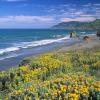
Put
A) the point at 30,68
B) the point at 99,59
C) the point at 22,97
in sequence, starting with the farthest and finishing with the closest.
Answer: the point at 99,59 < the point at 30,68 < the point at 22,97

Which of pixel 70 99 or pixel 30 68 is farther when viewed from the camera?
pixel 30 68

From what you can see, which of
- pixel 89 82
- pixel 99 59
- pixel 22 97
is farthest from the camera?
pixel 99 59

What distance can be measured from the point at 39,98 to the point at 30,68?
5.70 meters

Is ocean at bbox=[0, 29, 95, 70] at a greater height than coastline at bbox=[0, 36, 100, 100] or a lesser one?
lesser

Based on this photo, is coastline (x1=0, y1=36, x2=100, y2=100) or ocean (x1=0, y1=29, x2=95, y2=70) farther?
ocean (x1=0, y1=29, x2=95, y2=70)

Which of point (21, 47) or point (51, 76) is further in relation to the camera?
point (21, 47)

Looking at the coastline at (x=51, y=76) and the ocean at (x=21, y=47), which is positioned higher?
the coastline at (x=51, y=76)

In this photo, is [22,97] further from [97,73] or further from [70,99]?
[97,73]

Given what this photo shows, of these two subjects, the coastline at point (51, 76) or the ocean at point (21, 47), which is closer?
the coastline at point (51, 76)

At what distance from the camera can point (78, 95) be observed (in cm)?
732

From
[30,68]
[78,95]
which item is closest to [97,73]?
[30,68]

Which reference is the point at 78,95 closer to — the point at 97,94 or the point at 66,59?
the point at 97,94

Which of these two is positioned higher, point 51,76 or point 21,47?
point 51,76

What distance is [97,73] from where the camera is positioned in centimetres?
1204
